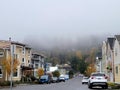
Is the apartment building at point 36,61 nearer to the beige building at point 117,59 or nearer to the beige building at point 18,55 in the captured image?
the beige building at point 18,55

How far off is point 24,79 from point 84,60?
117m

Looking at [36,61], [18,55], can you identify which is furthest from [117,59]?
[36,61]

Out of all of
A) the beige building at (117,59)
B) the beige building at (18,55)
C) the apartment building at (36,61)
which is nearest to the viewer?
the beige building at (117,59)

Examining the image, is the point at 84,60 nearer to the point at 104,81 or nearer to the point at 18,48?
the point at 18,48

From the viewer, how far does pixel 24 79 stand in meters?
80.8

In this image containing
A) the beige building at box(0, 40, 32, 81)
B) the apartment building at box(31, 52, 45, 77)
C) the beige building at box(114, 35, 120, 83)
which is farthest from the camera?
the apartment building at box(31, 52, 45, 77)

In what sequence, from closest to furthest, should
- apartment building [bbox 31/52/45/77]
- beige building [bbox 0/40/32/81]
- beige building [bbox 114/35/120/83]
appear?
beige building [bbox 114/35/120/83] < beige building [bbox 0/40/32/81] < apartment building [bbox 31/52/45/77]

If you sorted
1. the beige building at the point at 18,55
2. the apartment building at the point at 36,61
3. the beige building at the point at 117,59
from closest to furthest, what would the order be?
the beige building at the point at 117,59, the beige building at the point at 18,55, the apartment building at the point at 36,61

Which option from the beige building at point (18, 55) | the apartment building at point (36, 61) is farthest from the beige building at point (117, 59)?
the apartment building at point (36, 61)

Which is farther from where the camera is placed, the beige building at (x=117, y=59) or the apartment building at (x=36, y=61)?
the apartment building at (x=36, y=61)

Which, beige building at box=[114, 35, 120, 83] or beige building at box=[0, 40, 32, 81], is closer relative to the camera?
beige building at box=[114, 35, 120, 83]

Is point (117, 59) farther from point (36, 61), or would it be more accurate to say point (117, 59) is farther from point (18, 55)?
point (36, 61)

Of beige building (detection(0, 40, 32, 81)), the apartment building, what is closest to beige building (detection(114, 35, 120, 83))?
beige building (detection(0, 40, 32, 81))

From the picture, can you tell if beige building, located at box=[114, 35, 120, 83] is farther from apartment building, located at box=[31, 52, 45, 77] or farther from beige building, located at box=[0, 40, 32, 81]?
apartment building, located at box=[31, 52, 45, 77]
